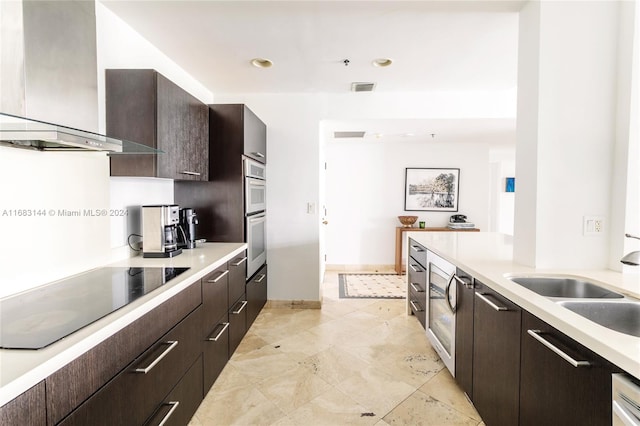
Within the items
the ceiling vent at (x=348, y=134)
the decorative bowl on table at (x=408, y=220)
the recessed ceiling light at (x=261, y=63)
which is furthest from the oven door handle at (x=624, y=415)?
the decorative bowl on table at (x=408, y=220)

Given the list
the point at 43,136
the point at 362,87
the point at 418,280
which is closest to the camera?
the point at 43,136

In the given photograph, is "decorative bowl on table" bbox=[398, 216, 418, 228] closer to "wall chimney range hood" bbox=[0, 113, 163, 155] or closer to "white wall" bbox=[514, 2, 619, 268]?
"white wall" bbox=[514, 2, 619, 268]

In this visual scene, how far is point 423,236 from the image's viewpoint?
3146 millimetres

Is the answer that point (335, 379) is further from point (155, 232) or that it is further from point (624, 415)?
point (624, 415)

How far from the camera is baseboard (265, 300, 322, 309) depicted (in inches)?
141

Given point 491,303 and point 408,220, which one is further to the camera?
Result: point 408,220

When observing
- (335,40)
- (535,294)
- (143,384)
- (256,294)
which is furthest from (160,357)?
(335,40)

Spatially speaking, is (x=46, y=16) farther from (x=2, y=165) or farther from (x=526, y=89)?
(x=526, y=89)

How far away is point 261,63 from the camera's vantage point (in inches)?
108

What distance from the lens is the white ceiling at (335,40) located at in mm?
1924

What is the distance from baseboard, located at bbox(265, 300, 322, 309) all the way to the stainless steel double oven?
511 mm

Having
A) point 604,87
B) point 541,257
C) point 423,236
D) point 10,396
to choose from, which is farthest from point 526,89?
point 10,396

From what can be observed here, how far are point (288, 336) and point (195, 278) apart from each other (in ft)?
4.70

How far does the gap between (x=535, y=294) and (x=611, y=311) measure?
0.90ft
